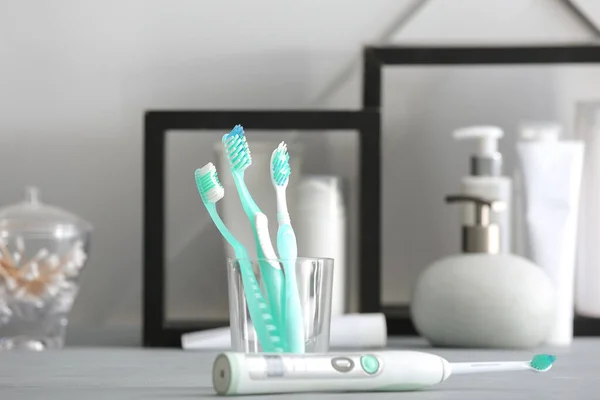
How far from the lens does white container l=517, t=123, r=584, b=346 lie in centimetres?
84

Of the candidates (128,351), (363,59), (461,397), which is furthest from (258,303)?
(363,59)

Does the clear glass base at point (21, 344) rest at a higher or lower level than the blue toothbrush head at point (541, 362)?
lower

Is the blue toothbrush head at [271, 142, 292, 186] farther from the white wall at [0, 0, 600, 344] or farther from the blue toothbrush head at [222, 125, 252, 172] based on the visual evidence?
the white wall at [0, 0, 600, 344]

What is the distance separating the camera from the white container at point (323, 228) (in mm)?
831

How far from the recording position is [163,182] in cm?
83

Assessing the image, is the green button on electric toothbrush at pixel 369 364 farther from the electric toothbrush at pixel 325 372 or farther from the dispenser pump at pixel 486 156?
the dispenser pump at pixel 486 156

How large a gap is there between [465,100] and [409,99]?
0.06m

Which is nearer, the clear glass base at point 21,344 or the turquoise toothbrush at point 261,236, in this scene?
the turquoise toothbrush at point 261,236

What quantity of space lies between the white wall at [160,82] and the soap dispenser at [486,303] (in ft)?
0.64

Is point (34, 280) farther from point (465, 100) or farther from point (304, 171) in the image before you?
point (465, 100)

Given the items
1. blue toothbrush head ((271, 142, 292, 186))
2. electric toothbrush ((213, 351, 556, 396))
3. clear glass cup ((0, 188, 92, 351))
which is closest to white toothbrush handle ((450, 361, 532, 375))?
electric toothbrush ((213, 351, 556, 396))

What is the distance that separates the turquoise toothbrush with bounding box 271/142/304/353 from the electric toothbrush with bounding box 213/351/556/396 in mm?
46

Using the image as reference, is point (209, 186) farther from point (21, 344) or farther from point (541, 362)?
point (21, 344)

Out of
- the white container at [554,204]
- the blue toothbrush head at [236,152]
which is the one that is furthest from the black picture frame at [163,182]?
the blue toothbrush head at [236,152]
